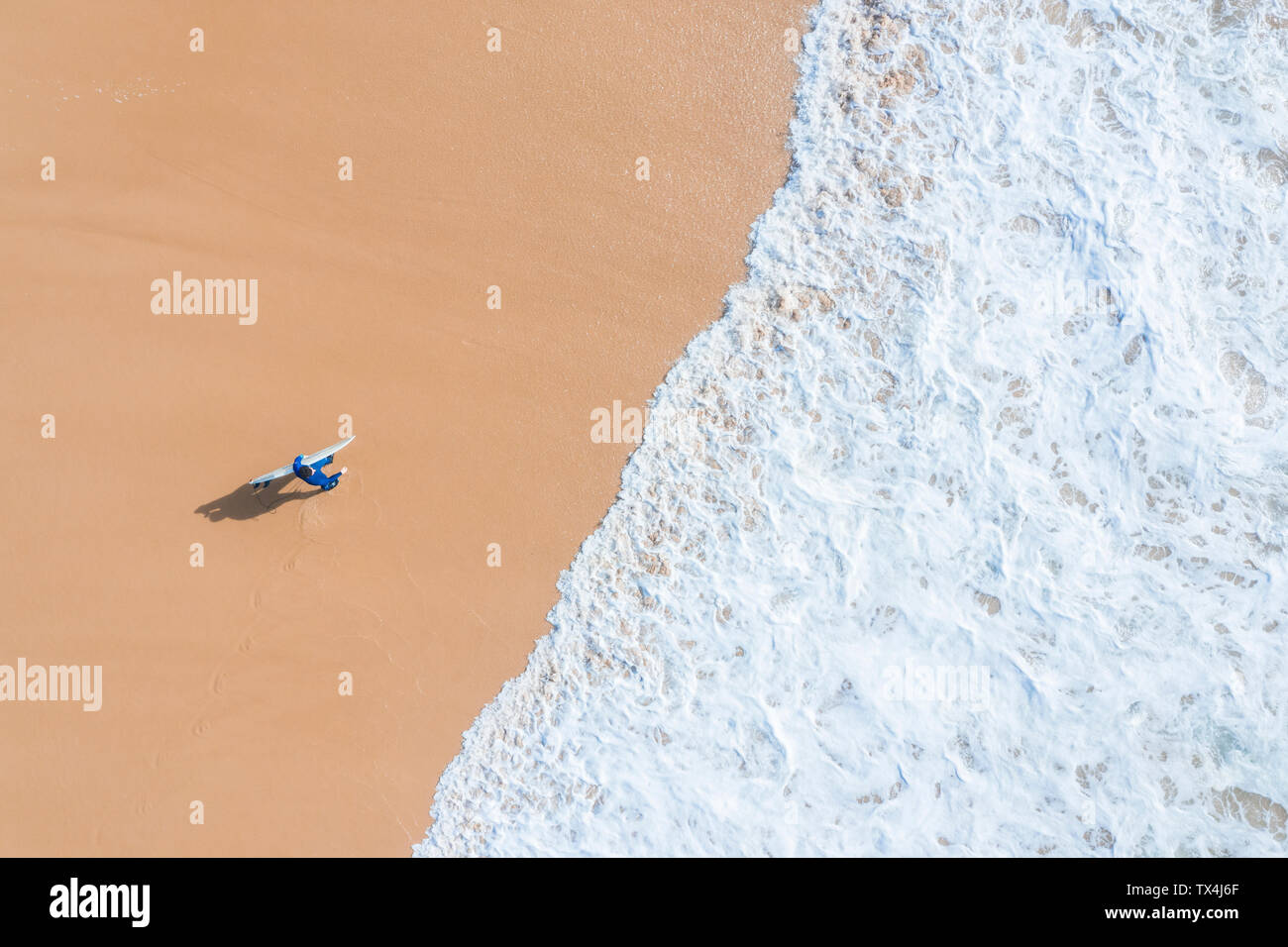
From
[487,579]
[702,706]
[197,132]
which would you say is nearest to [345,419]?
[487,579]

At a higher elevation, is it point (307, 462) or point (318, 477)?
point (307, 462)

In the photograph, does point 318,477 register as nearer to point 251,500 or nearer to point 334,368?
point 251,500

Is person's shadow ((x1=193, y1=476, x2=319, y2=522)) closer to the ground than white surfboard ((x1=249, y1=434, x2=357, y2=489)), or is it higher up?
closer to the ground

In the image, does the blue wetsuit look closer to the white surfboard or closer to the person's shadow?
the white surfboard

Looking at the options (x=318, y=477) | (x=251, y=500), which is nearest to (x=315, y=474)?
(x=318, y=477)

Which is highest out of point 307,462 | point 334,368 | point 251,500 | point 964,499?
point 334,368

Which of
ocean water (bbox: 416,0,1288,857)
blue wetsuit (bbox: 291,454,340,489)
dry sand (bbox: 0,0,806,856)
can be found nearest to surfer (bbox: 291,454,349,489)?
blue wetsuit (bbox: 291,454,340,489)
